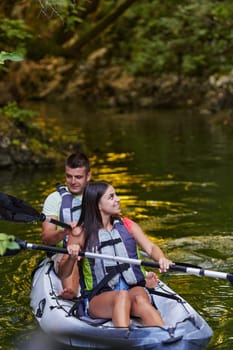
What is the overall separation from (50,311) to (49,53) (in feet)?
32.6

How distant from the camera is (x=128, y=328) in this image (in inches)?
202

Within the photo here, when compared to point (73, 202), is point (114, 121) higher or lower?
lower

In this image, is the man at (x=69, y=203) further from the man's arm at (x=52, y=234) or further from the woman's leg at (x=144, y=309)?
the woman's leg at (x=144, y=309)

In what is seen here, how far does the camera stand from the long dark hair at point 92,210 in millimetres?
5621

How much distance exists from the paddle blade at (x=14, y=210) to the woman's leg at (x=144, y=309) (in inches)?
49.5

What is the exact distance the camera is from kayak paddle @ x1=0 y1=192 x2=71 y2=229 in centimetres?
614

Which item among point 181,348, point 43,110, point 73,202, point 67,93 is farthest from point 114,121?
point 181,348

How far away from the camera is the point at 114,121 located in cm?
2342

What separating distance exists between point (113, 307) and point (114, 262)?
1.17 feet

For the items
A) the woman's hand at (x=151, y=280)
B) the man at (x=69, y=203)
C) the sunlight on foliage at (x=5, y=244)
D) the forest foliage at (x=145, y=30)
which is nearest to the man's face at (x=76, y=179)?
the man at (x=69, y=203)

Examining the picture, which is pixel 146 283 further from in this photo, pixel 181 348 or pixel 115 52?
pixel 115 52

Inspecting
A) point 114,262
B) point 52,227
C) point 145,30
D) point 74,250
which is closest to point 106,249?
point 114,262

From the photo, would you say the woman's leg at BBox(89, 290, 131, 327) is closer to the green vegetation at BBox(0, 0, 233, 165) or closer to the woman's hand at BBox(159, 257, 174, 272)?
the woman's hand at BBox(159, 257, 174, 272)

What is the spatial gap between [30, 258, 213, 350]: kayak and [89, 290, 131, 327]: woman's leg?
60mm
